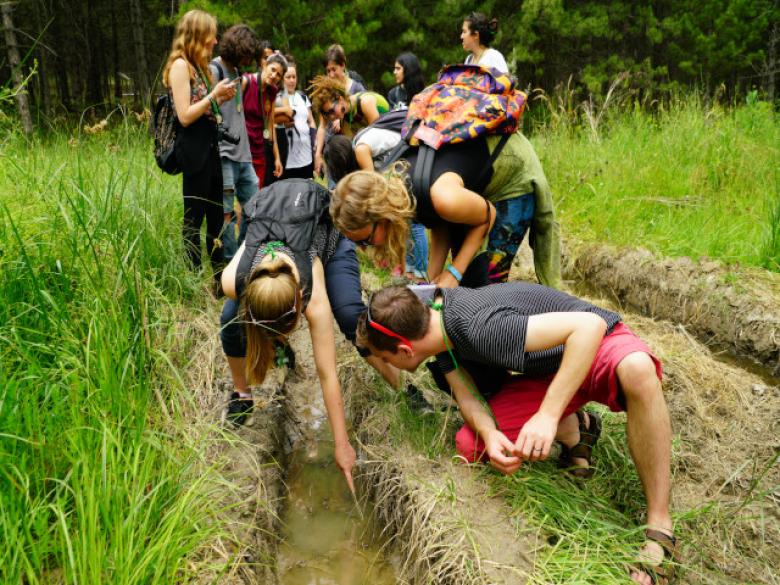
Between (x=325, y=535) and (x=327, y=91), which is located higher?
(x=327, y=91)

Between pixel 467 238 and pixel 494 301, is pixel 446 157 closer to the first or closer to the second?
pixel 467 238

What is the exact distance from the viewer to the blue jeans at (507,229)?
2.63 meters

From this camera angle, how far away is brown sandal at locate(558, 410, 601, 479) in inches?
91.6

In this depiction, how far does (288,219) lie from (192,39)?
5.07 ft

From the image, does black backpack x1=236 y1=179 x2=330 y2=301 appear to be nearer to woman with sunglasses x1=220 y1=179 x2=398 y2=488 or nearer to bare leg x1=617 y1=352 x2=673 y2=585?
woman with sunglasses x1=220 y1=179 x2=398 y2=488

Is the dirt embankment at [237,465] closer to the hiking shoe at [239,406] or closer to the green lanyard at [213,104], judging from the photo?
the hiking shoe at [239,406]

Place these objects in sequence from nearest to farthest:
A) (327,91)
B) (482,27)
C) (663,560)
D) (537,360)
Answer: (663,560)
(537,360)
(327,91)
(482,27)

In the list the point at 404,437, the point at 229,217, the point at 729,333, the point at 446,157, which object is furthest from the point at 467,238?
the point at 729,333

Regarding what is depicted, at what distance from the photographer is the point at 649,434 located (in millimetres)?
1896

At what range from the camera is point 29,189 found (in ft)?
9.19

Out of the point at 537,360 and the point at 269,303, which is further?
the point at 269,303

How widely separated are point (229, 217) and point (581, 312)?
2.62 m

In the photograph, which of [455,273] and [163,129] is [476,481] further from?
[163,129]

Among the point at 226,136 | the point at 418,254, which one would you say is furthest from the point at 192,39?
the point at 418,254
